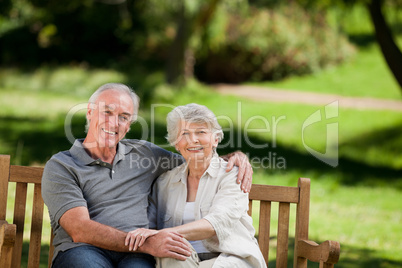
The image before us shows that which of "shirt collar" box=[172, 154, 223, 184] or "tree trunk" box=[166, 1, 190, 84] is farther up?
"tree trunk" box=[166, 1, 190, 84]

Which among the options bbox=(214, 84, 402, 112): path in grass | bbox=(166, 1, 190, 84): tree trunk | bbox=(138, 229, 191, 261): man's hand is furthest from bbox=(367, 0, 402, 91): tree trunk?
bbox=(138, 229, 191, 261): man's hand

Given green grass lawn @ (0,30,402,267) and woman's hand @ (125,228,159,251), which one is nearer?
woman's hand @ (125,228,159,251)

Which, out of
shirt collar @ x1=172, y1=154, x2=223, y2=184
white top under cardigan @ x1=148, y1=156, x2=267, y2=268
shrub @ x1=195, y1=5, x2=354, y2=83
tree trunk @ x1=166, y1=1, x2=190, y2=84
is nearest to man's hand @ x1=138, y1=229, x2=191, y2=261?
white top under cardigan @ x1=148, y1=156, x2=267, y2=268

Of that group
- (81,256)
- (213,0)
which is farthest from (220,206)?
(213,0)

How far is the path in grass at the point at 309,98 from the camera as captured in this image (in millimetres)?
15609

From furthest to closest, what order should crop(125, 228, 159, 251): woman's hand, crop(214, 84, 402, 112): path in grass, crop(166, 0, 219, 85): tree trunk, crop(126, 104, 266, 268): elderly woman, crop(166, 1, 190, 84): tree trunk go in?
crop(214, 84, 402, 112): path in grass, crop(166, 1, 190, 84): tree trunk, crop(166, 0, 219, 85): tree trunk, crop(126, 104, 266, 268): elderly woman, crop(125, 228, 159, 251): woman's hand

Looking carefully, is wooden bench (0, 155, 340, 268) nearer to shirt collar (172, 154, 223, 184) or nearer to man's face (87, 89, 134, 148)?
shirt collar (172, 154, 223, 184)

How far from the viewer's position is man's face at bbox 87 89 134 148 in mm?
3371

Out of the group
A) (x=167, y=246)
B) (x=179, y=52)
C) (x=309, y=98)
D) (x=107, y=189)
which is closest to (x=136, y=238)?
(x=167, y=246)

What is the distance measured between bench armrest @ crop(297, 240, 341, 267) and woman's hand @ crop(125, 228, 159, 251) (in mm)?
934

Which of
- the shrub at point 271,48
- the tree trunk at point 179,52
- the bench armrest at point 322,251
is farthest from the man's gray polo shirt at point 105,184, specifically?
the shrub at point 271,48

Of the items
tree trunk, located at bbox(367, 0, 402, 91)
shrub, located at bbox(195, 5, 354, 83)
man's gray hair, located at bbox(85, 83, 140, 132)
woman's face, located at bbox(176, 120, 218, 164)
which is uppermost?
shrub, located at bbox(195, 5, 354, 83)

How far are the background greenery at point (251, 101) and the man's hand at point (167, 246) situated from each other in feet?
8.91

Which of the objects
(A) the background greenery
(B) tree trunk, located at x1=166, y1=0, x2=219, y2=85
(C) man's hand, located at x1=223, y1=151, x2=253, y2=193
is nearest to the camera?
(C) man's hand, located at x1=223, y1=151, x2=253, y2=193
